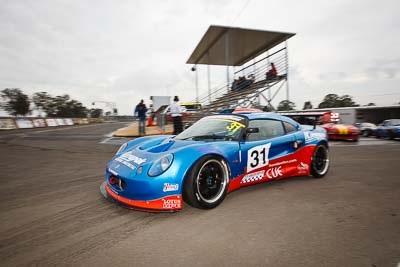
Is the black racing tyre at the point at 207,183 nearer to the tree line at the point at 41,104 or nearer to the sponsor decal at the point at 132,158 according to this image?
the sponsor decal at the point at 132,158

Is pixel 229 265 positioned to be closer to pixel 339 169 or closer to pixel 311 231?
pixel 311 231

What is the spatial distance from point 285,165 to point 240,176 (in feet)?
3.21

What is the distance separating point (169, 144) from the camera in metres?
3.11

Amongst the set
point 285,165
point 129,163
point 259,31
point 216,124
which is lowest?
point 285,165

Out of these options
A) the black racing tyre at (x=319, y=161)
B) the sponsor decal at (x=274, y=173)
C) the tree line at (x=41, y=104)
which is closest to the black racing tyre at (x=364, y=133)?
the black racing tyre at (x=319, y=161)

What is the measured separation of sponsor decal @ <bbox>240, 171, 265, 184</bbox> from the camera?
3092mm

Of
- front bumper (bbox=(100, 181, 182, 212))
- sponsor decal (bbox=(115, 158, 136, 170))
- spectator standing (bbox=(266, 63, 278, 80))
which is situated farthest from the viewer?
spectator standing (bbox=(266, 63, 278, 80))

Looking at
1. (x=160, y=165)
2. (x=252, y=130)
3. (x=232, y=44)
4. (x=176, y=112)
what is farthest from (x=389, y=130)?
(x=160, y=165)

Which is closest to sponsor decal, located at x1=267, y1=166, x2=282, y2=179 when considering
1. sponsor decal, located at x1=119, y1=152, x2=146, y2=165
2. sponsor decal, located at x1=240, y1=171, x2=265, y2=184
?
sponsor decal, located at x1=240, y1=171, x2=265, y2=184

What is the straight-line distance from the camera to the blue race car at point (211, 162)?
95.3 inches

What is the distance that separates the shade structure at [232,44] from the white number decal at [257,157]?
9.18 metres

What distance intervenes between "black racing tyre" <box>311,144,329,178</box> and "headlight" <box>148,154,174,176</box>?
267 centimetres

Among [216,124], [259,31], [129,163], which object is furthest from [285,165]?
[259,31]

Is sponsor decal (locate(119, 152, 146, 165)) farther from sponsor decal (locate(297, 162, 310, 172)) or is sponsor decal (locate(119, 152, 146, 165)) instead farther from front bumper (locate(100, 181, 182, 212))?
sponsor decal (locate(297, 162, 310, 172))
